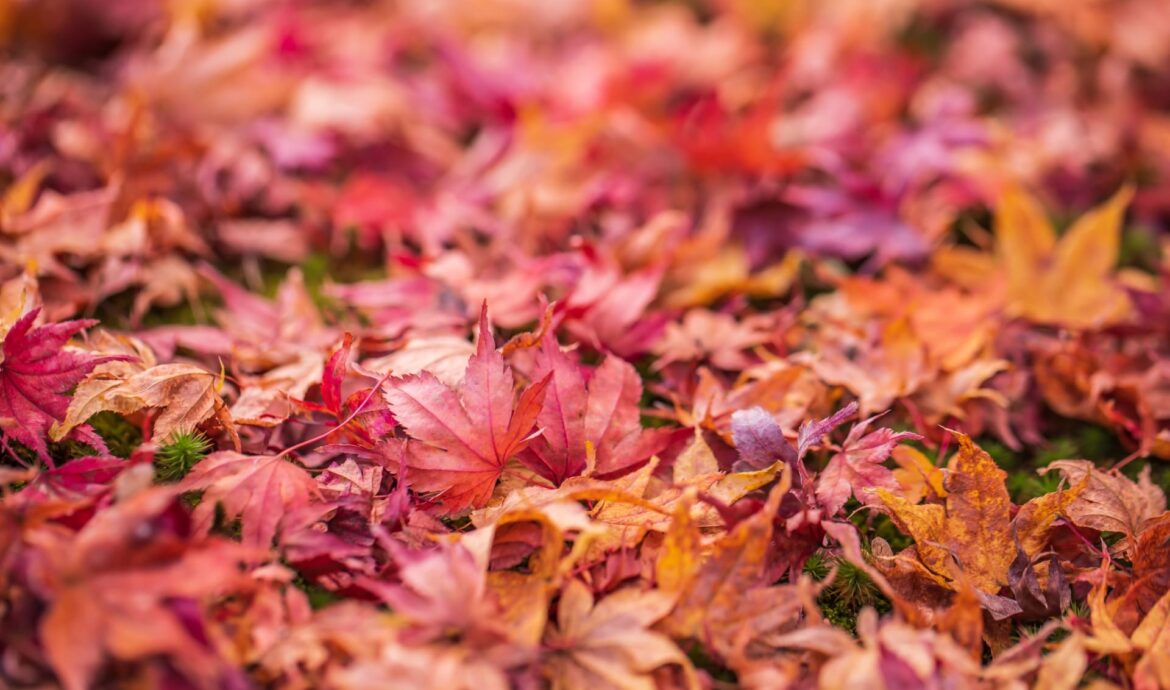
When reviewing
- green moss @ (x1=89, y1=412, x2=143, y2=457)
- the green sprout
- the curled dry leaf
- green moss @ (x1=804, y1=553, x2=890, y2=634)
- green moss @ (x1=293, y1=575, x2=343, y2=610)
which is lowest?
green moss @ (x1=804, y1=553, x2=890, y2=634)

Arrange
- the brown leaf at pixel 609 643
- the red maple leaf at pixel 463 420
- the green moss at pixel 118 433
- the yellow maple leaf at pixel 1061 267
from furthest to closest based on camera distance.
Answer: the yellow maple leaf at pixel 1061 267 → the green moss at pixel 118 433 → the red maple leaf at pixel 463 420 → the brown leaf at pixel 609 643

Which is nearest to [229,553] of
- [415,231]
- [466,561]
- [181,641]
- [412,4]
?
[181,641]

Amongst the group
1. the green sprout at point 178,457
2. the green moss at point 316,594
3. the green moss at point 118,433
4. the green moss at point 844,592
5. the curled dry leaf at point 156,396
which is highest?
the curled dry leaf at point 156,396

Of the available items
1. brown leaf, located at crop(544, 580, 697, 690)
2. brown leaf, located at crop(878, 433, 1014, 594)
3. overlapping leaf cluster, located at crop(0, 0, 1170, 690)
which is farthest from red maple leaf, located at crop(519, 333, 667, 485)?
brown leaf, located at crop(878, 433, 1014, 594)

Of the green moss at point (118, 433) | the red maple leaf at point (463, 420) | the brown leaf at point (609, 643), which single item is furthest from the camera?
the green moss at point (118, 433)

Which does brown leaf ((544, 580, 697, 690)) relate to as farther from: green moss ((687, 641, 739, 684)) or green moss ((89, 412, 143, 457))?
green moss ((89, 412, 143, 457))

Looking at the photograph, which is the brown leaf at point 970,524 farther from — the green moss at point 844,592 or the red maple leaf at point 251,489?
the red maple leaf at point 251,489

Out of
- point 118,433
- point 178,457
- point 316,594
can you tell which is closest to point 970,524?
point 316,594

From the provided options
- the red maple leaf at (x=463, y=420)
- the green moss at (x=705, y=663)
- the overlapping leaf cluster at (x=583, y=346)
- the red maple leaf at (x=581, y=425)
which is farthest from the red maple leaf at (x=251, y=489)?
the green moss at (x=705, y=663)
